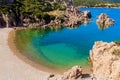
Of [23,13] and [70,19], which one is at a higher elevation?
[23,13]

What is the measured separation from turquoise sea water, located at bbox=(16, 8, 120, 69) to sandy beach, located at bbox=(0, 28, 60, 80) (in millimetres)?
3598

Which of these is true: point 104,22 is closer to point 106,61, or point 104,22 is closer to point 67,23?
point 67,23

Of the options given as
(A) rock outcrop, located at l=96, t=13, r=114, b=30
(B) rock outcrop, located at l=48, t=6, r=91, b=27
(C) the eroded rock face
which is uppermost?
(C) the eroded rock face

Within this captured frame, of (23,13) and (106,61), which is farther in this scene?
(23,13)

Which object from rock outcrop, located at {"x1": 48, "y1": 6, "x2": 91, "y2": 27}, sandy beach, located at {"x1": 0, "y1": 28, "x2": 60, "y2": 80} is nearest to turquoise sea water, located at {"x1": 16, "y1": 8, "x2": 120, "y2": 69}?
sandy beach, located at {"x1": 0, "y1": 28, "x2": 60, "y2": 80}

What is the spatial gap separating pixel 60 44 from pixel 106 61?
28462 millimetres

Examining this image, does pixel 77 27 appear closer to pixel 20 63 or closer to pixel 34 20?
pixel 34 20

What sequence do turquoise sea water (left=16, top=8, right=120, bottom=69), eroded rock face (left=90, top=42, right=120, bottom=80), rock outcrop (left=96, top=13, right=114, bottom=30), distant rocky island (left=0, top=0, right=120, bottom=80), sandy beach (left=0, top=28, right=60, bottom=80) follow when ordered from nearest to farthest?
eroded rock face (left=90, top=42, right=120, bottom=80), distant rocky island (left=0, top=0, right=120, bottom=80), sandy beach (left=0, top=28, right=60, bottom=80), turquoise sea water (left=16, top=8, right=120, bottom=69), rock outcrop (left=96, top=13, right=114, bottom=30)

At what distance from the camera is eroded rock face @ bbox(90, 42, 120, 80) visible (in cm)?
3899

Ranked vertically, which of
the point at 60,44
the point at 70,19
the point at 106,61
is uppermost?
the point at 106,61

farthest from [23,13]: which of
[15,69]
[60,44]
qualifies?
[15,69]

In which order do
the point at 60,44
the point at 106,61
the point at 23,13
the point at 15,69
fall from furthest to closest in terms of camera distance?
the point at 23,13 → the point at 60,44 → the point at 15,69 → the point at 106,61

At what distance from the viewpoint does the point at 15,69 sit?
47250 millimetres

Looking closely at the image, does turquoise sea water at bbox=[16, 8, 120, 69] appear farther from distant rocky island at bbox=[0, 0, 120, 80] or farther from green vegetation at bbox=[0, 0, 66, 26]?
green vegetation at bbox=[0, 0, 66, 26]
